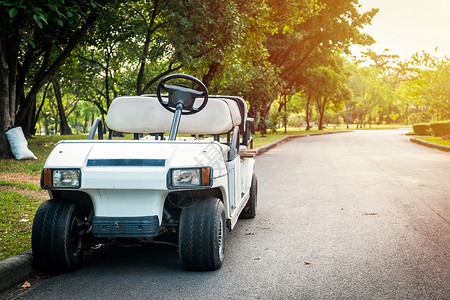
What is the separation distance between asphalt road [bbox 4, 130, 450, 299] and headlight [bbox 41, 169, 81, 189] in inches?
30.9

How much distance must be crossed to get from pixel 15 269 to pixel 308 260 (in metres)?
2.54

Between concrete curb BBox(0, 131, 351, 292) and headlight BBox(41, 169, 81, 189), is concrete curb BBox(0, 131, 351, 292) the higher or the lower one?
the lower one

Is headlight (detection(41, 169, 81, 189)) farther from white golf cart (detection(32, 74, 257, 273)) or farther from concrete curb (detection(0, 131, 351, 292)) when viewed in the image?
concrete curb (detection(0, 131, 351, 292))

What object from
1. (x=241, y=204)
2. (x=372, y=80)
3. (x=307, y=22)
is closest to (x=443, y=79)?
(x=307, y=22)

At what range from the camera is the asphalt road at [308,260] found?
13.2ft

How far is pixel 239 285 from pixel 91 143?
5.77ft

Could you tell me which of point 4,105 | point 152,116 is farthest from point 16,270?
point 4,105

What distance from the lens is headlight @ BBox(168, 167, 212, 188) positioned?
419cm

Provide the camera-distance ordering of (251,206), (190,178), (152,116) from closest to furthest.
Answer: (190,178) → (152,116) → (251,206)

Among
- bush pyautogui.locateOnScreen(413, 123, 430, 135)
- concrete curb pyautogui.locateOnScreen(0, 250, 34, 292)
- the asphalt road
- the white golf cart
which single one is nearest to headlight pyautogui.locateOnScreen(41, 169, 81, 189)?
the white golf cart

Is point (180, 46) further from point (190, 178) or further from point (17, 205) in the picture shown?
point (190, 178)

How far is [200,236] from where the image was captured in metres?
4.35

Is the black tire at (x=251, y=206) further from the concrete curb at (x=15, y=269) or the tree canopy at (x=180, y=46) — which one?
the tree canopy at (x=180, y=46)

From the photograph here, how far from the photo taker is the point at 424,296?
3893 mm
